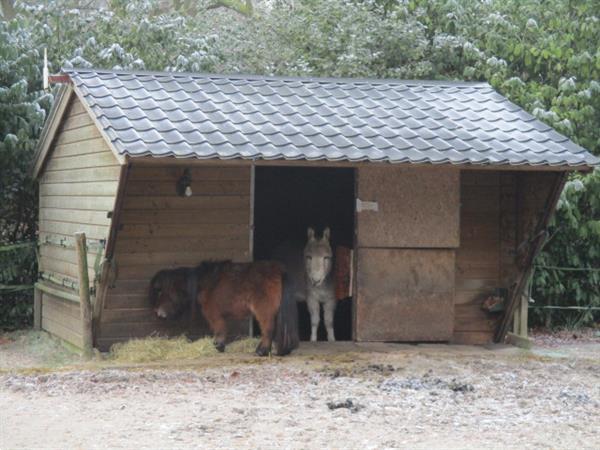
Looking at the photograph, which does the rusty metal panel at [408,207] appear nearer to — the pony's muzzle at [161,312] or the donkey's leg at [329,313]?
the donkey's leg at [329,313]

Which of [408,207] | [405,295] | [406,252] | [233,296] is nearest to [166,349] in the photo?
[233,296]

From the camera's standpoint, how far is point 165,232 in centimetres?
1062

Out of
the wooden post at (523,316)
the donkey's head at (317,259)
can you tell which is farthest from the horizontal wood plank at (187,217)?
the wooden post at (523,316)

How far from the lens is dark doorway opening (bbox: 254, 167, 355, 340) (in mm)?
13523

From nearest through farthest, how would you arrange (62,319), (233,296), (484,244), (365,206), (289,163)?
(289,163) → (233,296) → (365,206) → (62,319) → (484,244)

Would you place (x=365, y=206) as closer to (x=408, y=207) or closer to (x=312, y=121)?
(x=408, y=207)

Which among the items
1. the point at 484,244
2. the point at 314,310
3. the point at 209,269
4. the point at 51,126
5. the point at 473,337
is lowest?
the point at 473,337

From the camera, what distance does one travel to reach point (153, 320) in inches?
421

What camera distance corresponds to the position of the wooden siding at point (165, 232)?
10469 mm

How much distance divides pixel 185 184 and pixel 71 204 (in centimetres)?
164

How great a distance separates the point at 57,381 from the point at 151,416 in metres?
1.74

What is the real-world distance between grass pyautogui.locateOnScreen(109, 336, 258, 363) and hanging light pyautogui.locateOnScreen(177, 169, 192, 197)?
141cm

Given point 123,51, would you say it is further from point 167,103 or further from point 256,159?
point 256,159

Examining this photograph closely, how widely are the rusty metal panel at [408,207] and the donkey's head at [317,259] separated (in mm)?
851
